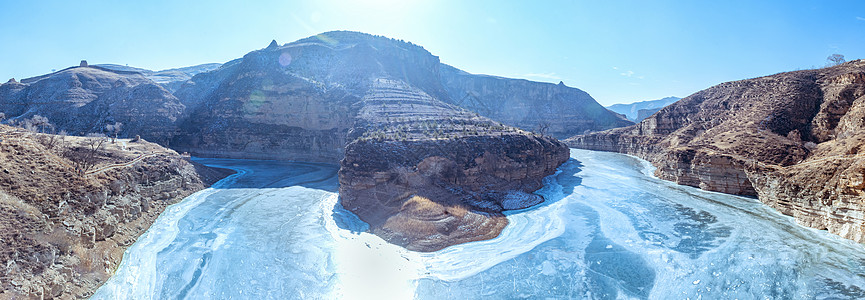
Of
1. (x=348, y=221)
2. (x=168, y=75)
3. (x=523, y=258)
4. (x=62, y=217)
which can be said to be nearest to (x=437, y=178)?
(x=348, y=221)

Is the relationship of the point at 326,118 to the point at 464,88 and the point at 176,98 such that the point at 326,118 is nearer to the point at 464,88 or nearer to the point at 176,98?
the point at 176,98

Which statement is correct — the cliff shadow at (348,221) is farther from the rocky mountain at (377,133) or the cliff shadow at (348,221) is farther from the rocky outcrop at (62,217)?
the rocky outcrop at (62,217)

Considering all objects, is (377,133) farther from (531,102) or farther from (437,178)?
(531,102)

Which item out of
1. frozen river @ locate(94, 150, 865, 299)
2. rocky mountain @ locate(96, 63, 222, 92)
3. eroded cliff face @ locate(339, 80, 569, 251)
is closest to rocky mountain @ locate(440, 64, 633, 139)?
eroded cliff face @ locate(339, 80, 569, 251)

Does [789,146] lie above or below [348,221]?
above

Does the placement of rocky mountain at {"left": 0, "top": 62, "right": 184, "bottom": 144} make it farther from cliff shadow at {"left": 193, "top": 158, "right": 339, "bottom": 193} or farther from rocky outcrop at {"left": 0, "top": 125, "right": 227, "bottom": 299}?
rocky outcrop at {"left": 0, "top": 125, "right": 227, "bottom": 299}

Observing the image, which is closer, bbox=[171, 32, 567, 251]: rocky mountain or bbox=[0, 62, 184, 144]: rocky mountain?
bbox=[171, 32, 567, 251]: rocky mountain

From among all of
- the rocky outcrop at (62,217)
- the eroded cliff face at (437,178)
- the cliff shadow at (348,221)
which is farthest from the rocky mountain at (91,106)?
the cliff shadow at (348,221)
